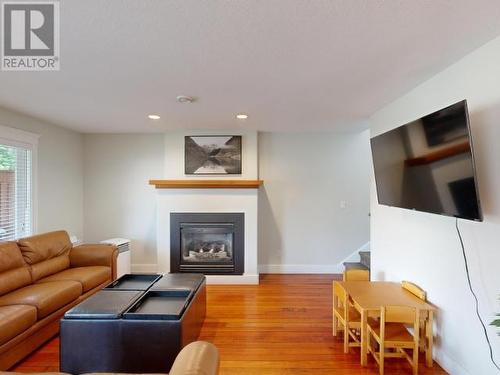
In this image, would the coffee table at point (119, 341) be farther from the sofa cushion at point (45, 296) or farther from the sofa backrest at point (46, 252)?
the sofa backrest at point (46, 252)

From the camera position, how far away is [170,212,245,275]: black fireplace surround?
442cm

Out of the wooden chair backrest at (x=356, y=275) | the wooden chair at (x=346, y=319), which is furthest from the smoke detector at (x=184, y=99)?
the wooden chair backrest at (x=356, y=275)

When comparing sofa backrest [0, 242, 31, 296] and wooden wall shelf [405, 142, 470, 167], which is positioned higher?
wooden wall shelf [405, 142, 470, 167]

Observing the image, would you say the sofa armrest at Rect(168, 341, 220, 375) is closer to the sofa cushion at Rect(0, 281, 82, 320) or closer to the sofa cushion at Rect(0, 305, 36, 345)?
the sofa cushion at Rect(0, 305, 36, 345)

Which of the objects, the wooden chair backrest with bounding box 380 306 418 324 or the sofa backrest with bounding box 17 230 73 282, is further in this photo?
the sofa backrest with bounding box 17 230 73 282

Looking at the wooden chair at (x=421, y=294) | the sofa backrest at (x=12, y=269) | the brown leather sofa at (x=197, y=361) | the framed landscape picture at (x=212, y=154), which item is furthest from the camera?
the framed landscape picture at (x=212, y=154)

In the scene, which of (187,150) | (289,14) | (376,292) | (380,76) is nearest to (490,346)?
(376,292)

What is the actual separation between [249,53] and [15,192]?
11.1 ft

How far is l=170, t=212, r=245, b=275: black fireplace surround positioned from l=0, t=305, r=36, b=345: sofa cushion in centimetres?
223

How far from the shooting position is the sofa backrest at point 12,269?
2.65 metres

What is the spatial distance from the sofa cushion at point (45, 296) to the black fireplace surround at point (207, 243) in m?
1.67

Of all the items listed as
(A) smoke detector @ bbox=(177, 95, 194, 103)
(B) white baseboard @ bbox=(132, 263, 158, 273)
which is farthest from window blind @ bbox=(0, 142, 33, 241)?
(A) smoke detector @ bbox=(177, 95, 194, 103)

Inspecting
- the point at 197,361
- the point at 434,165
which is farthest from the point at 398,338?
the point at 197,361

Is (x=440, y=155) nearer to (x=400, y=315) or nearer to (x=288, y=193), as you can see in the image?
(x=400, y=315)
